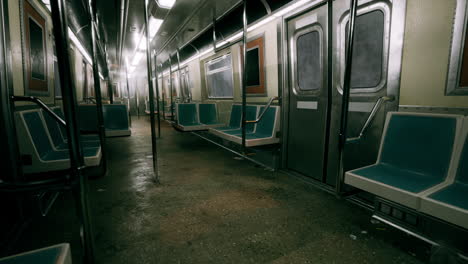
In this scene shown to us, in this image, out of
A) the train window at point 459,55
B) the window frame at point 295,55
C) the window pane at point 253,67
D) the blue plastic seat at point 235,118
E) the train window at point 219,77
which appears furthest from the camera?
the train window at point 219,77

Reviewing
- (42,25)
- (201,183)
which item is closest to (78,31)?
(42,25)

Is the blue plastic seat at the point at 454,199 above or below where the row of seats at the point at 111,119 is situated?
below

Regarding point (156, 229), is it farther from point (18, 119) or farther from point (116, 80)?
point (116, 80)

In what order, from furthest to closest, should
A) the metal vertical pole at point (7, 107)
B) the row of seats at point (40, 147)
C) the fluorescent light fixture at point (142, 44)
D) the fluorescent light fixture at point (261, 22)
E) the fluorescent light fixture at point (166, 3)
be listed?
1. the fluorescent light fixture at point (142, 44)
2. the fluorescent light fixture at point (166, 3)
3. the fluorescent light fixture at point (261, 22)
4. the row of seats at point (40, 147)
5. the metal vertical pole at point (7, 107)

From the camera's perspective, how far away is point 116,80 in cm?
1708

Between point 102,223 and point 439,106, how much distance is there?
3164mm

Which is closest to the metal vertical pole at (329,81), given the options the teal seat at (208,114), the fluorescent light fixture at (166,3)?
the fluorescent light fixture at (166,3)

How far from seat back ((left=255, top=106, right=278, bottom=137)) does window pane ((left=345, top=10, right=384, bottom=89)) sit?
1381mm

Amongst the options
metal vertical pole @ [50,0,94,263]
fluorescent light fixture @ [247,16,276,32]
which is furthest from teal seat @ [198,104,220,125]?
metal vertical pole @ [50,0,94,263]

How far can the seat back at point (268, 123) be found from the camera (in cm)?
381

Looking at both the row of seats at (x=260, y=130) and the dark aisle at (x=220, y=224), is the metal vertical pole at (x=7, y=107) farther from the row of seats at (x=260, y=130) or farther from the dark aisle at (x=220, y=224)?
the row of seats at (x=260, y=130)

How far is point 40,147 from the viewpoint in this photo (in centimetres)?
238

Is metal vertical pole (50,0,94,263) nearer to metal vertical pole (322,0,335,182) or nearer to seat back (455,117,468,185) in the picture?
seat back (455,117,468,185)

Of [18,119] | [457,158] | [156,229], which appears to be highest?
[18,119]
